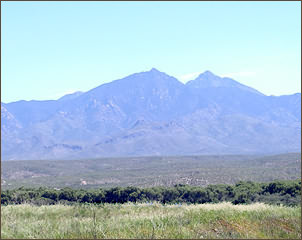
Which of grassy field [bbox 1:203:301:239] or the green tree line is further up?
grassy field [bbox 1:203:301:239]

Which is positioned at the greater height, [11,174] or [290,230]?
[290,230]

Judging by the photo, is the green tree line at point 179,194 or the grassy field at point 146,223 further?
the green tree line at point 179,194

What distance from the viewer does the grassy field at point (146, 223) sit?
43.7ft

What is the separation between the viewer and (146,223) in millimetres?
14906

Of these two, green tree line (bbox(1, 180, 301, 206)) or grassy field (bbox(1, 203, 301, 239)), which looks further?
green tree line (bbox(1, 180, 301, 206))

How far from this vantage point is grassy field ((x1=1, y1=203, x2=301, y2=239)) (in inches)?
525

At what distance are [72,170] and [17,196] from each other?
120356 mm

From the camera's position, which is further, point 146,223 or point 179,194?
point 179,194

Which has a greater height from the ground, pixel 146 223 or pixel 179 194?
pixel 146 223

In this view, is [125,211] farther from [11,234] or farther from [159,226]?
[11,234]

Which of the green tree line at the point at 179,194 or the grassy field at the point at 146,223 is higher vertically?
the grassy field at the point at 146,223

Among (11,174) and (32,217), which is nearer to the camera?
(32,217)

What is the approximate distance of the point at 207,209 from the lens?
18.5 metres

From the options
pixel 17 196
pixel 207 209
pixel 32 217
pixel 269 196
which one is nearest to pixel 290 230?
pixel 207 209
